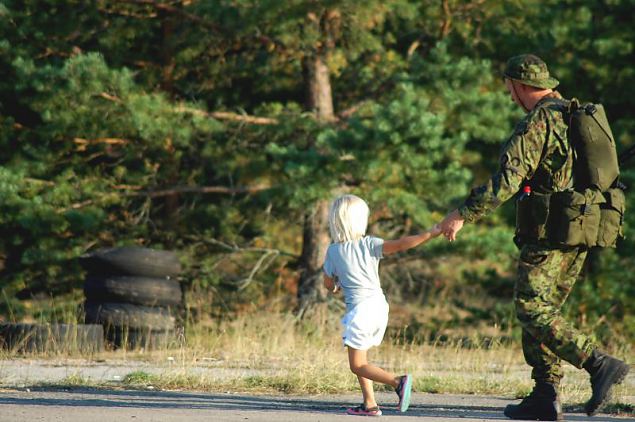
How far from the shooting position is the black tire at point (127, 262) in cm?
1231

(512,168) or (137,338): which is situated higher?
(512,168)

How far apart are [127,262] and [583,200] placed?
7245mm

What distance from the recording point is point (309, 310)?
48.8 feet

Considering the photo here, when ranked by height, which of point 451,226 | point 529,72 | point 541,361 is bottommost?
point 541,361

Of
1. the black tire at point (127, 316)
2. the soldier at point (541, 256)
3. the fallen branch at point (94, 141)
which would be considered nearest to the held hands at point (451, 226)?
the soldier at point (541, 256)

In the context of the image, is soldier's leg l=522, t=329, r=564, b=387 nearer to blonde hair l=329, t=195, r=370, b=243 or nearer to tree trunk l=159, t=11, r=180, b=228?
blonde hair l=329, t=195, r=370, b=243

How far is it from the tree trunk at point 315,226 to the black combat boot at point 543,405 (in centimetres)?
899

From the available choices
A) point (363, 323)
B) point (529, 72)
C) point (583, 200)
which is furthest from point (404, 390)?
point (529, 72)

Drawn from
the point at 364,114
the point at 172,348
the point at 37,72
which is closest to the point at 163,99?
the point at 37,72

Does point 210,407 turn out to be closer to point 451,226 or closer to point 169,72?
point 451,226

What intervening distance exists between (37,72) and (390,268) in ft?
21.1

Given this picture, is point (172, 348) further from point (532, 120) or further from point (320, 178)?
point (532, 120)

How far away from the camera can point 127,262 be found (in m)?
12.3

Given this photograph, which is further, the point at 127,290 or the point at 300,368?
the point at 127,290
